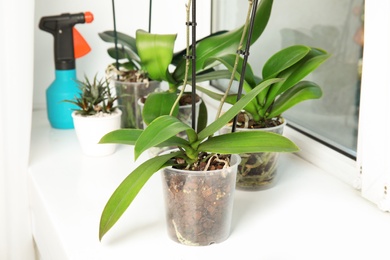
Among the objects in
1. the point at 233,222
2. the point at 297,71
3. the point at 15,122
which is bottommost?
the point at 233,222

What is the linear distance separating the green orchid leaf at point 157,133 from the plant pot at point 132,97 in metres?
0.54

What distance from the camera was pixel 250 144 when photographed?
0.81 m

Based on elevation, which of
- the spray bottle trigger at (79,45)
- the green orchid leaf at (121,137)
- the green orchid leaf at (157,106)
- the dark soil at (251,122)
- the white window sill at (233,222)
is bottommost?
the white window sill at (233,222)

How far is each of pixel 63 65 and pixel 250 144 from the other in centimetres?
76

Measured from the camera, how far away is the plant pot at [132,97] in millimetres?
1325

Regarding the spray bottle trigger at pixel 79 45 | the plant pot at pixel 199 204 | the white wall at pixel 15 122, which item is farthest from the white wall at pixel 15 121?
the plant pot at pixel 199 204

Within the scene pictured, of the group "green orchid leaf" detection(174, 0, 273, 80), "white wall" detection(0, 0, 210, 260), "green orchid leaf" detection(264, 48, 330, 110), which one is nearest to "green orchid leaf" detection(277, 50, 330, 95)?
"green orchid leaf" detection(264, 48, 330, 110)

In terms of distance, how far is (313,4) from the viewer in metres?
1.23

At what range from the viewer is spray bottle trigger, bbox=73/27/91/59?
57.2 inches

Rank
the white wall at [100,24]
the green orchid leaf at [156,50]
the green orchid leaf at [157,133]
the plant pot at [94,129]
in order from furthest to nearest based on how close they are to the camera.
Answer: the white wall at [100,24] → the plant pot at [94,129] → the green orchid leaf at [156,50] → the green orchid leaf at [157,133]

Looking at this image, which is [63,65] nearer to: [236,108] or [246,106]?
[246,106]

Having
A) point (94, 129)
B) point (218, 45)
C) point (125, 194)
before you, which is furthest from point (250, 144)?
point (94, 129)

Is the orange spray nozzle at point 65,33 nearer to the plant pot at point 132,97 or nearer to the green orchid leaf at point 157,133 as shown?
the plant pot at point 132,97

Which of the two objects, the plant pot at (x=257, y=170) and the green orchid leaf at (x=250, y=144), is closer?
the green orchid leaf at (x=250, y=144)
